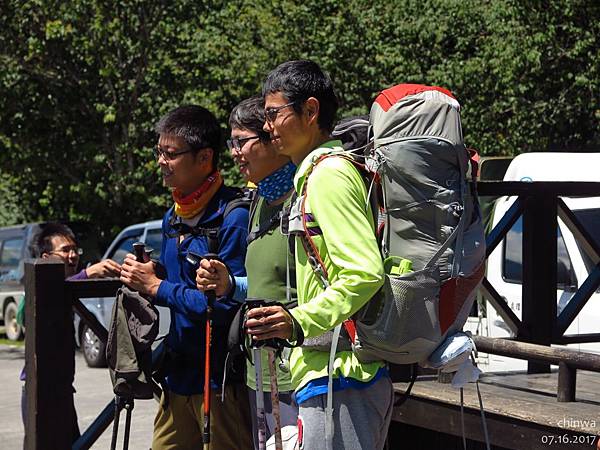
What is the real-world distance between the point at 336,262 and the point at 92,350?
11891mm

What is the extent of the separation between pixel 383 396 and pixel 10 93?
16042 mm

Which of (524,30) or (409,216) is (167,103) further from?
(409,216)

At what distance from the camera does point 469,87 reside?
15.7 meters

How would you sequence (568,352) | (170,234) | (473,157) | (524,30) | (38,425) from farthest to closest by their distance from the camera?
(524,30), (38,425), (568,352), (170,234), (473,157)

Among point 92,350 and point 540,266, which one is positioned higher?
point 540,266

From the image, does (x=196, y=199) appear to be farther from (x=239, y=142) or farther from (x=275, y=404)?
(x=275, y=404)

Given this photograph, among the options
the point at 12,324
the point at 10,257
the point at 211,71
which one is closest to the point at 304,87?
the point at 211,71

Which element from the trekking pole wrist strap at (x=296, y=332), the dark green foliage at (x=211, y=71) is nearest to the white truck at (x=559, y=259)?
the trekking pole wrist strap at (x=296, y=332)

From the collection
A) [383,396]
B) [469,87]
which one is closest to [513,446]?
[383,396]

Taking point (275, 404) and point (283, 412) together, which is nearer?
point (275, 404)

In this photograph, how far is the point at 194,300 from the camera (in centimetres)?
377

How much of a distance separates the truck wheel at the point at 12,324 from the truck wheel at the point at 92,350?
4479 millimetres

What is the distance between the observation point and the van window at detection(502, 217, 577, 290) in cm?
785

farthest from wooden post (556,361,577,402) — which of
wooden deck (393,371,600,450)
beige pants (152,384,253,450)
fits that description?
beige pants (152,384,253,450)
